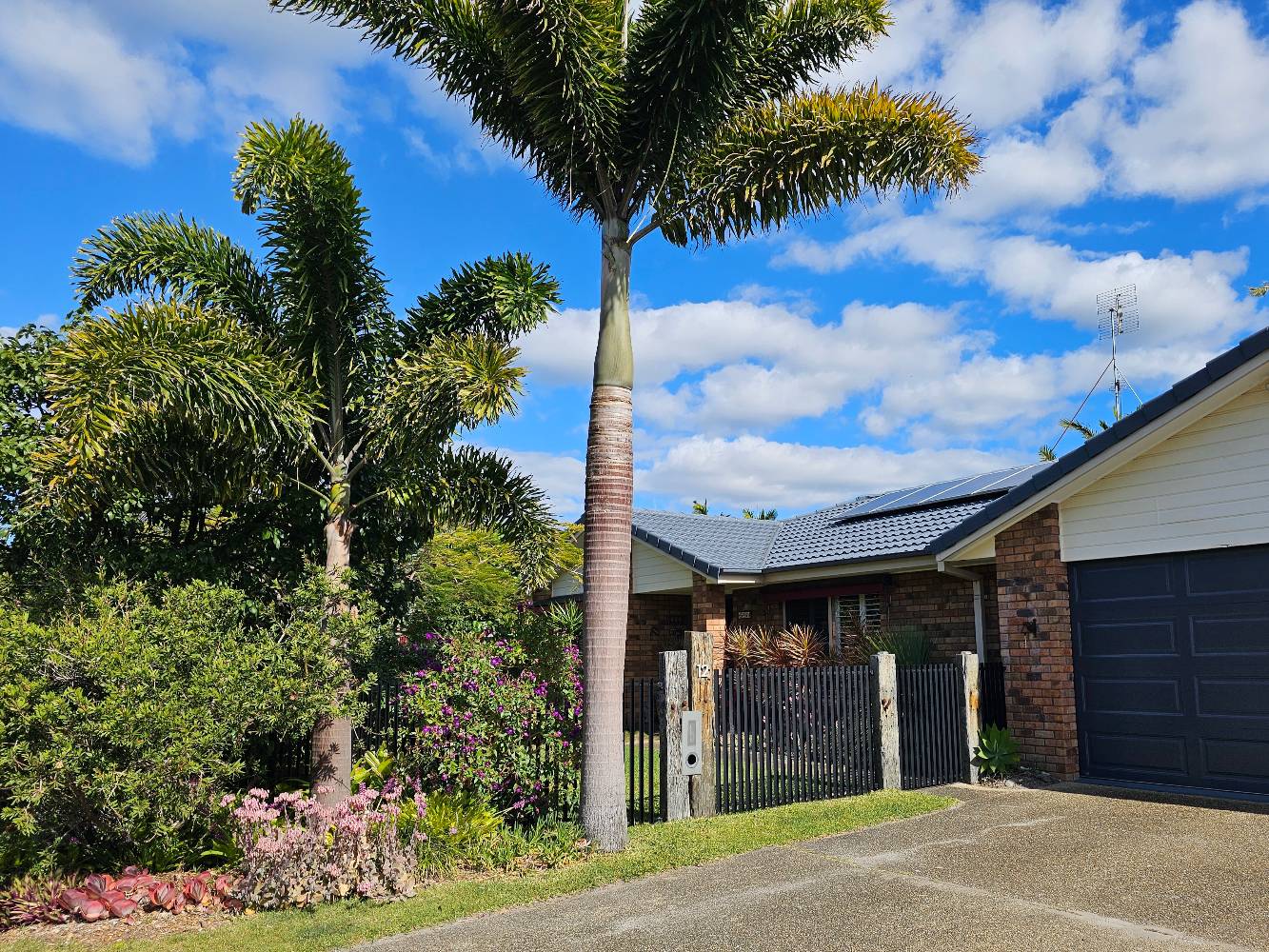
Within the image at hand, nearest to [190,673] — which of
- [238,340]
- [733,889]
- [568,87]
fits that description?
[238,340]

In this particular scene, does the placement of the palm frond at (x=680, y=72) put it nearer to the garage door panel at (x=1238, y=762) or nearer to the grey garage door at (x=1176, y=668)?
the grey garage door at (x=1176, y=668)

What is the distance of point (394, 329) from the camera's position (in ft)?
33.7

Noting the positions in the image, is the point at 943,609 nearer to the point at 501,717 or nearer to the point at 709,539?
the point at 709,539

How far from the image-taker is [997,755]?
11.6 metres

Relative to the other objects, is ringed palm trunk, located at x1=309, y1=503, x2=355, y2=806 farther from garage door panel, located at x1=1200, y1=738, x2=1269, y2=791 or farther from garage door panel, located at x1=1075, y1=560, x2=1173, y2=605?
garage door panel, located at x1=1200, y1=738, x2=1269, y2=791

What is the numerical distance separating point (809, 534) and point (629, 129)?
11059 millimetres

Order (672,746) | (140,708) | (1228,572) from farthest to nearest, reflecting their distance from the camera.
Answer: (1228,572) → (672,746) → (140,708)

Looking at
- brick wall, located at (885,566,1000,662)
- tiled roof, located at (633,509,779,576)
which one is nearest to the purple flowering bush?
brick wall, located at (885,566,1000,662)

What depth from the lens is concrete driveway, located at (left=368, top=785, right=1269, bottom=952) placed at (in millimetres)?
5984

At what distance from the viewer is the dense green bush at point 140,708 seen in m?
7.01

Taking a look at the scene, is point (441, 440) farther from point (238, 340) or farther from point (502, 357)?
point (238, 340)

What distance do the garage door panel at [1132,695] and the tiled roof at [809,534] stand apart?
9.72ft

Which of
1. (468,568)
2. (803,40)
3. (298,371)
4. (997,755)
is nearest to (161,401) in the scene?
(298,371)

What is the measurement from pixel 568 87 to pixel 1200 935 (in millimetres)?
7557
